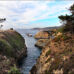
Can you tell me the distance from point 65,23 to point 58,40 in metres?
5.18

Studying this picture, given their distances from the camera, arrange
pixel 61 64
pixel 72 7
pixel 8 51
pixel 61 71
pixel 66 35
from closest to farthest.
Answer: pixel 61 71
pixel 61 64
pixel 66 35
pixel 72 7
pixel 8 51

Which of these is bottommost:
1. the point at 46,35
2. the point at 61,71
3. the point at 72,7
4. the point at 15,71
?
the point at 46,35

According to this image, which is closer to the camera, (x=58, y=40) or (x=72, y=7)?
(x=58, y=40)

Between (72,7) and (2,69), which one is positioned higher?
(72,7)

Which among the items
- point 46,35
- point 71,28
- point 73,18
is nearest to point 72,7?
point 73,18

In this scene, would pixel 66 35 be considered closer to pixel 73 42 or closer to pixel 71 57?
pixel 73 42

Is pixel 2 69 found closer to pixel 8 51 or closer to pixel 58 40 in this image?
pixel 8 51

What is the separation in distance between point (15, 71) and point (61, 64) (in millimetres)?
9162

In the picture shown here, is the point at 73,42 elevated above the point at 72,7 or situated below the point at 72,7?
below

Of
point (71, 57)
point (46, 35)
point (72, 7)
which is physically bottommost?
point (46, 35)

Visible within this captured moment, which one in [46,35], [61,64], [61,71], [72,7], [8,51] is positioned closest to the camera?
[61,71]

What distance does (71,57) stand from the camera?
15.0 meters

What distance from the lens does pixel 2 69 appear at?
24.1 meters

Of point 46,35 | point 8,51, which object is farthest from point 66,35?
point 46,35
